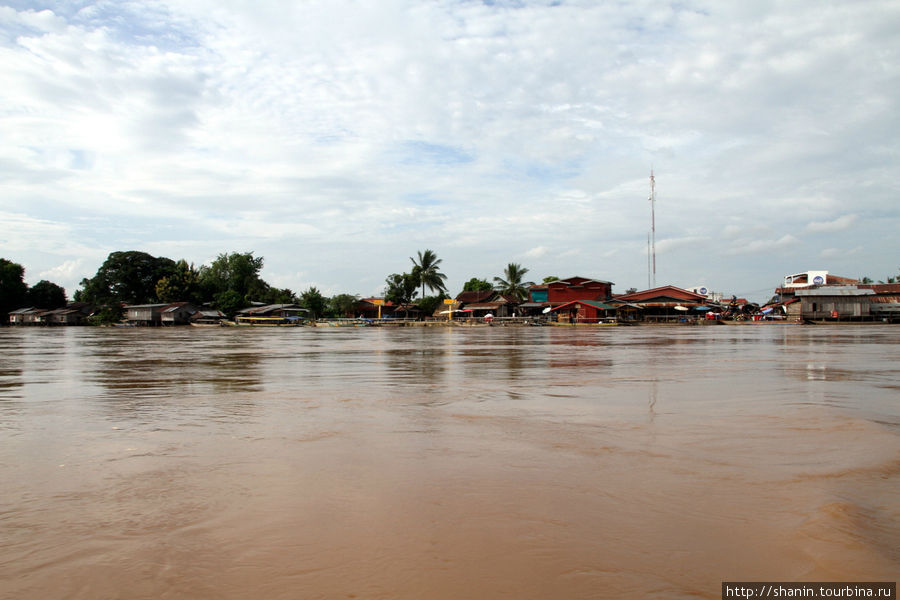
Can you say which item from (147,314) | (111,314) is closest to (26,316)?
(111,314)

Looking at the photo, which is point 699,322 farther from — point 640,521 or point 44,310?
point 44,310

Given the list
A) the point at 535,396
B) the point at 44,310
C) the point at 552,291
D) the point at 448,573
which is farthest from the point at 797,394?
the point at 44,310

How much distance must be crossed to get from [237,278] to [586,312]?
44.8 m

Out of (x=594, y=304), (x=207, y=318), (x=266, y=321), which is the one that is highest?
(x=594, y=304)

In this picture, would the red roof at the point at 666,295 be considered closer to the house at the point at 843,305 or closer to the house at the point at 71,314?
the house at the point at 843,305

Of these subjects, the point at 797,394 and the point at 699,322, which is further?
the point at 699,322

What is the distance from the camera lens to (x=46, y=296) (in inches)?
3233

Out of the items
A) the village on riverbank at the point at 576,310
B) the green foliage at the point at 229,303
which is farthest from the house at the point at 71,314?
the green foliage at the point at 229,303

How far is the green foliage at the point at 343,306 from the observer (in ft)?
233

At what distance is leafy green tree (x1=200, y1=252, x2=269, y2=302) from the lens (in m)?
69.4

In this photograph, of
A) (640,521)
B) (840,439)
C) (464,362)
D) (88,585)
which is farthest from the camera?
(464,362)

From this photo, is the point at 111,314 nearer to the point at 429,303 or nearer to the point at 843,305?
the point at 429,303

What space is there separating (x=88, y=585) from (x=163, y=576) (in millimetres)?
329

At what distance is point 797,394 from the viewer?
8.16 meters
